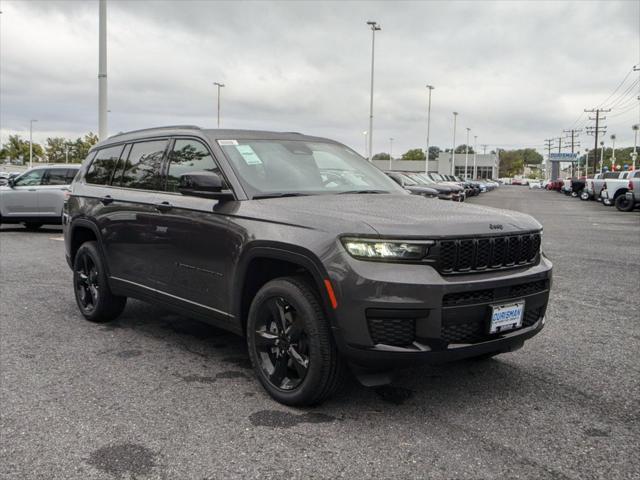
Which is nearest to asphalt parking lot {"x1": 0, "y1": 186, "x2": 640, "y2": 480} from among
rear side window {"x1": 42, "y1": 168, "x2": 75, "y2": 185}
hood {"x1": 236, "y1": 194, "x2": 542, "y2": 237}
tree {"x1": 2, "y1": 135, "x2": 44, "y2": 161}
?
hood {"x1": 236, "y1": 194, "x2": 542, "y2": 237}

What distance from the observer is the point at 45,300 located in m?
7.00

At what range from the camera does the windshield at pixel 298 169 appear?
4359 mm

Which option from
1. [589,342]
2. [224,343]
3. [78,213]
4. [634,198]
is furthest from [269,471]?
[634,198]

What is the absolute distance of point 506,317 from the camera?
368 cm

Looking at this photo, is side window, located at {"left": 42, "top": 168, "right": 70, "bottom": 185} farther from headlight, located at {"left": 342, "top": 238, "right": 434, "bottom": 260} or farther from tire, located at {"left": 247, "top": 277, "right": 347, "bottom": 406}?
headlight, located at {"left": 342, "top": 238, "right": 434, "bottom": 260}

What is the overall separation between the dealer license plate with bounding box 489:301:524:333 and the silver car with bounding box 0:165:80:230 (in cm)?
1355

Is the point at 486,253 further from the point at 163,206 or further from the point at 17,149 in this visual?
the point at 17,149

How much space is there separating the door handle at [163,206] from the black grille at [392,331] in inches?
82.6

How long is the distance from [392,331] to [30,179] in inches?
571

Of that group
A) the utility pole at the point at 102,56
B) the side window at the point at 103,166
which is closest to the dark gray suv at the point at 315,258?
the side window at the point at 103,166

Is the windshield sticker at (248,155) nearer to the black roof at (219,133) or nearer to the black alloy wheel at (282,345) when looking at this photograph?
the black roof at (219,133)

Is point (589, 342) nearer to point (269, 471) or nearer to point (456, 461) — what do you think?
point (456, 461)

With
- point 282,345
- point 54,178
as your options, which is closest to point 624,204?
point 54,178

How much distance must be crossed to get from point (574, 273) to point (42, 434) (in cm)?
763
